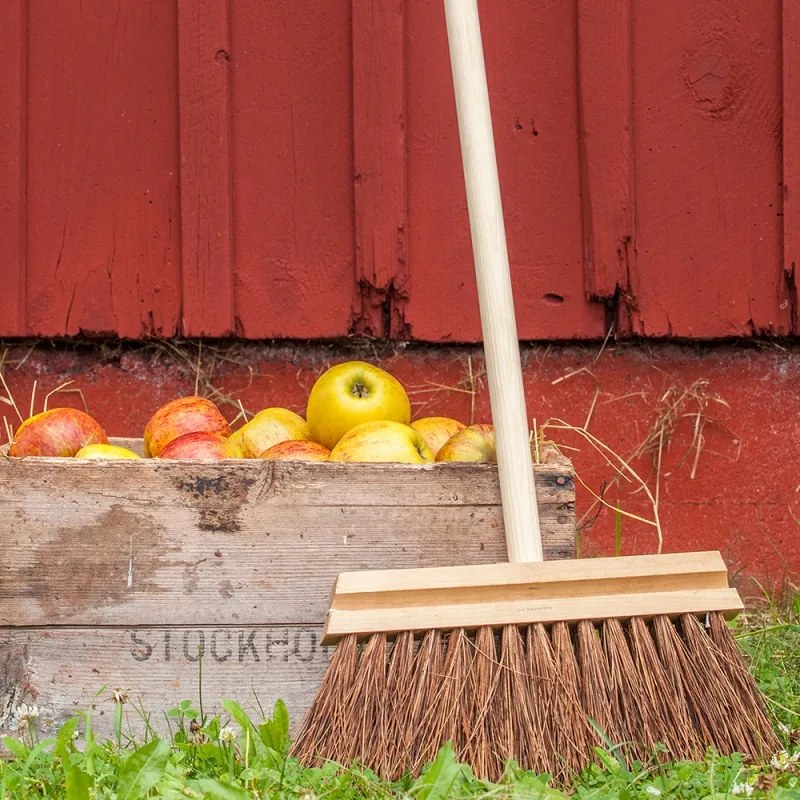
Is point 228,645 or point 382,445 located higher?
point 382,445

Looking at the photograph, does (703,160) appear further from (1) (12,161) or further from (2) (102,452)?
(1) (12,161)

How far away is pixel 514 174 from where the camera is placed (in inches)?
101

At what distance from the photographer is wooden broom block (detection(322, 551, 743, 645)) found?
154cm

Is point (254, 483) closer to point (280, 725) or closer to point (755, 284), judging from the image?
point (280, 725)

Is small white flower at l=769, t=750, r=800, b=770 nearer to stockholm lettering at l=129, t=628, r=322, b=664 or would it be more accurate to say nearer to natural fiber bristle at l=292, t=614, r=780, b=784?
natural fiber bristle at l=292, t=614, r=780, b=784

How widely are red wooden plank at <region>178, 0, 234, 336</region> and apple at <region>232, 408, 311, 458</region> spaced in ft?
1.86

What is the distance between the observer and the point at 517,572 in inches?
61.9

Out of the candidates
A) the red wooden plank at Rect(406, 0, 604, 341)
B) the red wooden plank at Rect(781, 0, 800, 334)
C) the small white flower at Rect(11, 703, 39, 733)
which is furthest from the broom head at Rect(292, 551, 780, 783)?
the red wooden plank at Rect(781, 0, 800, 334)

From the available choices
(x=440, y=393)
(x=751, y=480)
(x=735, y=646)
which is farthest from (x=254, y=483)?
(x=751, y=480)

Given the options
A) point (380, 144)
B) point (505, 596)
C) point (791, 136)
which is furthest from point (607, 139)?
point (505, 596)

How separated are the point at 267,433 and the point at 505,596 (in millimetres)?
727

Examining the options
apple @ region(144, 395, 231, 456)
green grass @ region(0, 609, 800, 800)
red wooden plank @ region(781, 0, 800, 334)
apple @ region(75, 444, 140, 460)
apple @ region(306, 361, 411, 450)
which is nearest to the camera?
green grass @ region(0, 609, 800, 800)

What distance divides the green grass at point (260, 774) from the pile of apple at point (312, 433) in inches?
19.7

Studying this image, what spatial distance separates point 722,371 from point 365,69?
3.97 feet
